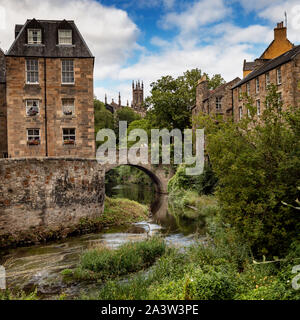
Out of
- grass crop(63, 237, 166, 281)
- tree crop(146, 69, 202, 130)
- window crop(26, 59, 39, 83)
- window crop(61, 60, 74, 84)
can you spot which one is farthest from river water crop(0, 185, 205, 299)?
tree crop(146, 69, 202, 130)

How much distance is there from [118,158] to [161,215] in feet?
29.4

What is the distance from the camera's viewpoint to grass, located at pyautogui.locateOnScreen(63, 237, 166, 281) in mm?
11523

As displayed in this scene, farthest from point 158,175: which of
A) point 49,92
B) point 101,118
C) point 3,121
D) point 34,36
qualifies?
point 34,36

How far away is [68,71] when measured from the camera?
22.1 m

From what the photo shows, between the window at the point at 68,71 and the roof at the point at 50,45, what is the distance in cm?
43

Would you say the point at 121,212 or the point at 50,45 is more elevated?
the point at 50,45

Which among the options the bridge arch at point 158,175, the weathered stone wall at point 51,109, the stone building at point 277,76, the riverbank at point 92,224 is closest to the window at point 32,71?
the weathered stone wall at point 51,109

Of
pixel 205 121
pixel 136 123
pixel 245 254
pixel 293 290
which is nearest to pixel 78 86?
pixel 205 121

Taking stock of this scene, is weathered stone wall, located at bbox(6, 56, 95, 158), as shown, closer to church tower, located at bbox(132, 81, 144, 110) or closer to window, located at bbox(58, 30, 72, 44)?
window, located at bbox(58, 30, 72, 44)

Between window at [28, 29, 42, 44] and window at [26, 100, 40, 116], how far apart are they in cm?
382

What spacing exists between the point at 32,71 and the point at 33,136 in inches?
159

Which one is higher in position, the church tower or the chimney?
the church tower

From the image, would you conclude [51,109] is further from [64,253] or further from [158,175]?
[158,175]

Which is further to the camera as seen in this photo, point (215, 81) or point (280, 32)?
point (215, 81)
